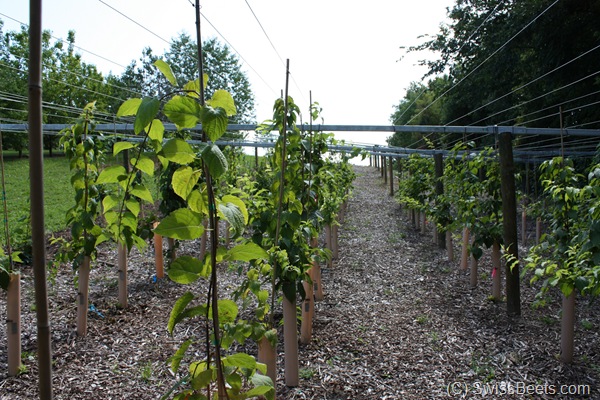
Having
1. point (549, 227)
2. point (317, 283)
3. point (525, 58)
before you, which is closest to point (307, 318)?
point (317, 283)

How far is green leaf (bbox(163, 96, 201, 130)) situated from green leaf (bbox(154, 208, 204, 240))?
0.23m

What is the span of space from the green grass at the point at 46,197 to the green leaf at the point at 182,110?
243 inches

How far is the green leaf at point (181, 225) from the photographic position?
1135 mm

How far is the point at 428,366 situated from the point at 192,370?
2.90 m

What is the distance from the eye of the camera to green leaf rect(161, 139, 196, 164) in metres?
1.14

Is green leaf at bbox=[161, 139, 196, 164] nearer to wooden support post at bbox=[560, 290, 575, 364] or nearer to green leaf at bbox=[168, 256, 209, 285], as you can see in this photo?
green leaf at bbox=[168, 256, 209, 285]

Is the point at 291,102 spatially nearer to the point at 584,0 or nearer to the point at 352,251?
the point at 352,251

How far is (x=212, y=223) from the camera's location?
1.18 m

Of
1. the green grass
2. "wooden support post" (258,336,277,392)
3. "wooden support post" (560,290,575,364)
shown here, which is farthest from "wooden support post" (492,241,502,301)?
the green grass

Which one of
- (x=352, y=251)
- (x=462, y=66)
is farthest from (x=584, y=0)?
(x=352, y=251)

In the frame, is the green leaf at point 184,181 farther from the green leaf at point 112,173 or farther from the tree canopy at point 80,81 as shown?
the tree canopy at point 80,81

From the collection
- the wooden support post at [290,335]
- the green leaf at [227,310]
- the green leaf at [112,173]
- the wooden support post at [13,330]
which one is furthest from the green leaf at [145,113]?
the wooden support post at [13,330]

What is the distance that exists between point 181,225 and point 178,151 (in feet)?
0.62

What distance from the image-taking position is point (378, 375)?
11.7ft
